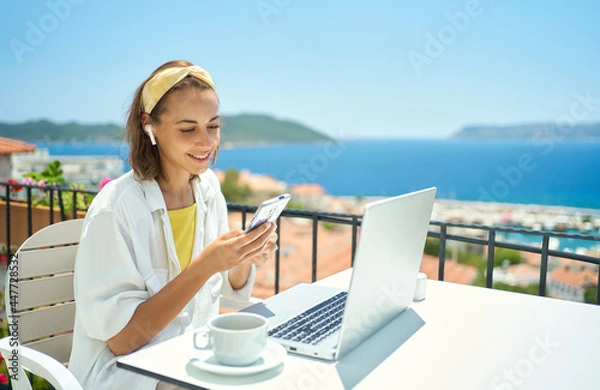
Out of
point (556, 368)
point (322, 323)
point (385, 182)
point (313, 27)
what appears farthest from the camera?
point (385, 182)

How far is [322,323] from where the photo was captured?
1188 millimetres

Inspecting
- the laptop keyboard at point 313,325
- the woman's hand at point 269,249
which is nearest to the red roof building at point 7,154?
the woman's hand at point 269,249

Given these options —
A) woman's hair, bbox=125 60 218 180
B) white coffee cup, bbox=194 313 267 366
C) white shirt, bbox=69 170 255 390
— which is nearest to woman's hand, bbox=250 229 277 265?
white shirt, bbox=69 170 255 390

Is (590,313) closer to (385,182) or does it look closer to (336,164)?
(385,182)

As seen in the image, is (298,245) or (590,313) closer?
(590,313)

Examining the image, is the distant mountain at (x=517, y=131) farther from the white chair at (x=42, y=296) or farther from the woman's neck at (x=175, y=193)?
the white chair at (x=42, y=296)

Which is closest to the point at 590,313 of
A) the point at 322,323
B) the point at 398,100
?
the point at 322,323

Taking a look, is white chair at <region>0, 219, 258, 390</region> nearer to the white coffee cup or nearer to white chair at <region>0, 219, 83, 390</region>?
white chair at <region>0, 219, 83, 390</region>

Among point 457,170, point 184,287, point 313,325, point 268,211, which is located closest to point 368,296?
point 313,325

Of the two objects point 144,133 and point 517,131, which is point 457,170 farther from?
point 144,133

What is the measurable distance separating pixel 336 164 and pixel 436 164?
45.7 feet

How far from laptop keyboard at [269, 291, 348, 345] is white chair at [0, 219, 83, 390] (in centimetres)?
56

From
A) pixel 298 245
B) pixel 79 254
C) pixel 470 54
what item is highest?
pixel 470 54

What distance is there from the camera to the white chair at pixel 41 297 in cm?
134
